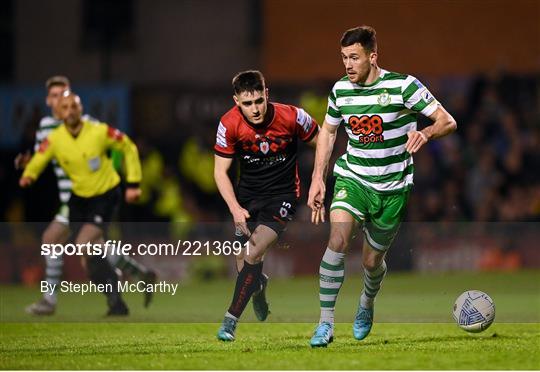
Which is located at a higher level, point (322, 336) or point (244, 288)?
point (244, 288)

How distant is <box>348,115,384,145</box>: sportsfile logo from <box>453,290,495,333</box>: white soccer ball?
1589 millimetres

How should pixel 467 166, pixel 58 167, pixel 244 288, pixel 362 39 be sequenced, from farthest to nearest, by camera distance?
1. pixel 467 166
2. pixel 58 167
3. pixel 244 288
4. pixel 362 39

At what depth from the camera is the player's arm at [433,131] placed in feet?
32.0

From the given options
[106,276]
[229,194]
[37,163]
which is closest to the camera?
[229,194]

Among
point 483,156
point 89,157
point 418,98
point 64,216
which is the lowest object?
point 483,156

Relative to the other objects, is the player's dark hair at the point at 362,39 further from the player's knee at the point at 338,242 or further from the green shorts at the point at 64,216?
the green shorts at the point at 64,216

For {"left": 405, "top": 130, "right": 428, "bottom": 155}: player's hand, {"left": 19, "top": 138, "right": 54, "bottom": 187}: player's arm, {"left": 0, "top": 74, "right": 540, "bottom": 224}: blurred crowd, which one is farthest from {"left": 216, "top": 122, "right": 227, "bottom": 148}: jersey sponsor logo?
{"left": 0, "top": 74, "right": 540, "bottom": 224}: blurred crowd

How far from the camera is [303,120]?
11.1 m

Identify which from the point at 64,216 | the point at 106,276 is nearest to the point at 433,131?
the point at 106,276

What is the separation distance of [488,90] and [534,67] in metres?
1.51

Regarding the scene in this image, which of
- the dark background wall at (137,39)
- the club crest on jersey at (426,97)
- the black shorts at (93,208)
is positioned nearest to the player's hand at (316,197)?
the club crest on jersey at (426,97)

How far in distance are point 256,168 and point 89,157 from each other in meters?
3.09

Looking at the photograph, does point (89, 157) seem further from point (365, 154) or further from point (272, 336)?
point (365, 154)

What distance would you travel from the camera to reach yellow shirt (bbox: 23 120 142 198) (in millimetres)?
13664
